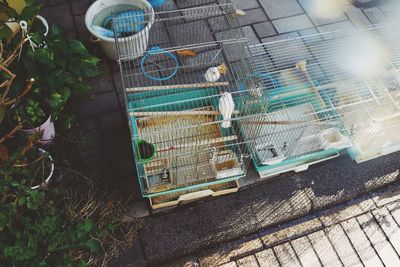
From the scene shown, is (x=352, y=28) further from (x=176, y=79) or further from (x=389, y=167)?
(x=176, y=79)

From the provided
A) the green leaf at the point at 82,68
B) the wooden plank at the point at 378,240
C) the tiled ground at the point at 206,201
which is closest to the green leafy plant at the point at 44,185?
the green leaf at the point at 82,68

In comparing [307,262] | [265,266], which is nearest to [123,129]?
[265,266]

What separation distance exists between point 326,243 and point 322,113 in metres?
1.16

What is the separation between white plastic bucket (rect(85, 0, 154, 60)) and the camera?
11.9ft

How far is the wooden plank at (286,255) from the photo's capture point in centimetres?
323

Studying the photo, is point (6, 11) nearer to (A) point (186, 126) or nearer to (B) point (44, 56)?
(B) point (44, 56)

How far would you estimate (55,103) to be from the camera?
283 centimetres

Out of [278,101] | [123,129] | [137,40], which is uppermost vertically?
[137,40]

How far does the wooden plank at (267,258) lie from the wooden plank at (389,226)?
1.07 meters

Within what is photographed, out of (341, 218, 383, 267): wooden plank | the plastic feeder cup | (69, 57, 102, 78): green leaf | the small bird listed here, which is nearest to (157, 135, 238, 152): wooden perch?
the plastic feeder cup

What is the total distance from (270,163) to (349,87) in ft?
3.35

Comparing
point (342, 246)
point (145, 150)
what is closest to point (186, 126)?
point (145, 150)

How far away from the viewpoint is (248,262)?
10.5 ft

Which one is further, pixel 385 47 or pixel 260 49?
pixel 260 49
